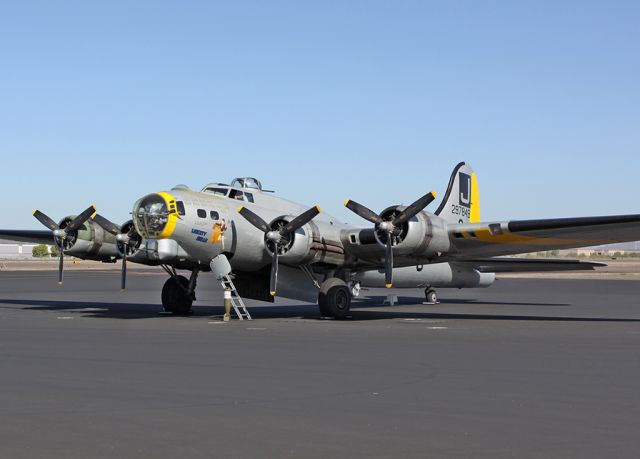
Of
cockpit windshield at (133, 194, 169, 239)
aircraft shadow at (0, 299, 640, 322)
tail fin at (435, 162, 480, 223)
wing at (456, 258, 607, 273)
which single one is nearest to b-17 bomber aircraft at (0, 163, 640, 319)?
cockpit windshield at (133, 194, 169, 239)

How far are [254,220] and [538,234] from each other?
8.69 metres

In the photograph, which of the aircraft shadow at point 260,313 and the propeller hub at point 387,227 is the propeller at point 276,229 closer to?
the propeller hub at point 387,227

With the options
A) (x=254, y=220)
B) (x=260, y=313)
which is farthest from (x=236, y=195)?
(x=260, y=313)

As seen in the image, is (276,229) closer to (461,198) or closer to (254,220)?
(254,220)

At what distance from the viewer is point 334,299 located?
87.4 ft

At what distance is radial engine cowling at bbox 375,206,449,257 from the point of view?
→ 26.0 meters

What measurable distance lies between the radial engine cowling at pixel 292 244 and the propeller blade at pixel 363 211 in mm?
1665

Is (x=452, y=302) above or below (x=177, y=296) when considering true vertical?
below

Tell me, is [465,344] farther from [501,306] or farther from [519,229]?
[501,306]

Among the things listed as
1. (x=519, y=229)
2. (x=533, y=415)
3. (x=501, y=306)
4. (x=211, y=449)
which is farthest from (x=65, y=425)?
(x=501, y=306)

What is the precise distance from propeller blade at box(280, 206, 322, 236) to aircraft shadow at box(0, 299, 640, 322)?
122 inches

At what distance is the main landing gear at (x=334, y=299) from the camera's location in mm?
26516

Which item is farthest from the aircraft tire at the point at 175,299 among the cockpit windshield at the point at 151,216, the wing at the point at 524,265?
the wing at the point at 524,265

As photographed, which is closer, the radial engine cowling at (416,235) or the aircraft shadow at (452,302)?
the radial engine cowling at (416,235)
